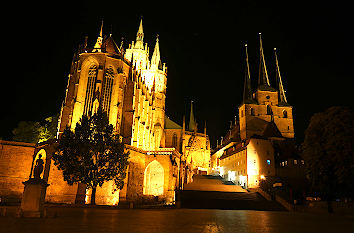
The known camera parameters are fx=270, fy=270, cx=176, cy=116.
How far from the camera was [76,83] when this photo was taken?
125 ft

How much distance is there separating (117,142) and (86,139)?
2996 millimetres

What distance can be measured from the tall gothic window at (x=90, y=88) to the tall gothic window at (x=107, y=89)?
4.91 ft

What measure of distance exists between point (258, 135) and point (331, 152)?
21.0 metres

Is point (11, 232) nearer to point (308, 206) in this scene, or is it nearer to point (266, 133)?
point (308, 206)

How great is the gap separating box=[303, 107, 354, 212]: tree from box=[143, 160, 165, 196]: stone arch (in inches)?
744

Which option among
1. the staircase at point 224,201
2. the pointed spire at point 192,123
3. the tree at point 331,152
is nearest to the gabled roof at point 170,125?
the pointed spire at point 192,123

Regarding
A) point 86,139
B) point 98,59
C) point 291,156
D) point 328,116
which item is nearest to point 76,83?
point 98,59

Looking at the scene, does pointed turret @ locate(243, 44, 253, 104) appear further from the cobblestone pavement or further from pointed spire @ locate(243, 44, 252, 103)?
the cobblestone pavement

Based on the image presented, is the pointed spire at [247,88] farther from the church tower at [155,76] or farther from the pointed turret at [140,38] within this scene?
the pointed turret at [140,38]

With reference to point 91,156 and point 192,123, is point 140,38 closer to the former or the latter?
point 192,123

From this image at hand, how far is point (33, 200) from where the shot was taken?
1260 centimetres

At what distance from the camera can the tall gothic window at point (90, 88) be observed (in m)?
37.8

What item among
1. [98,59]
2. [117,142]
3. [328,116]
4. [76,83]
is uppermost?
[98,59]

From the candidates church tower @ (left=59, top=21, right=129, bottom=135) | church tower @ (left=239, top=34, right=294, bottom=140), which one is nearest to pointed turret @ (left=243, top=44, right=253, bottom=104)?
church tower @ (left=239, top=34, right=294, bottom=140)
